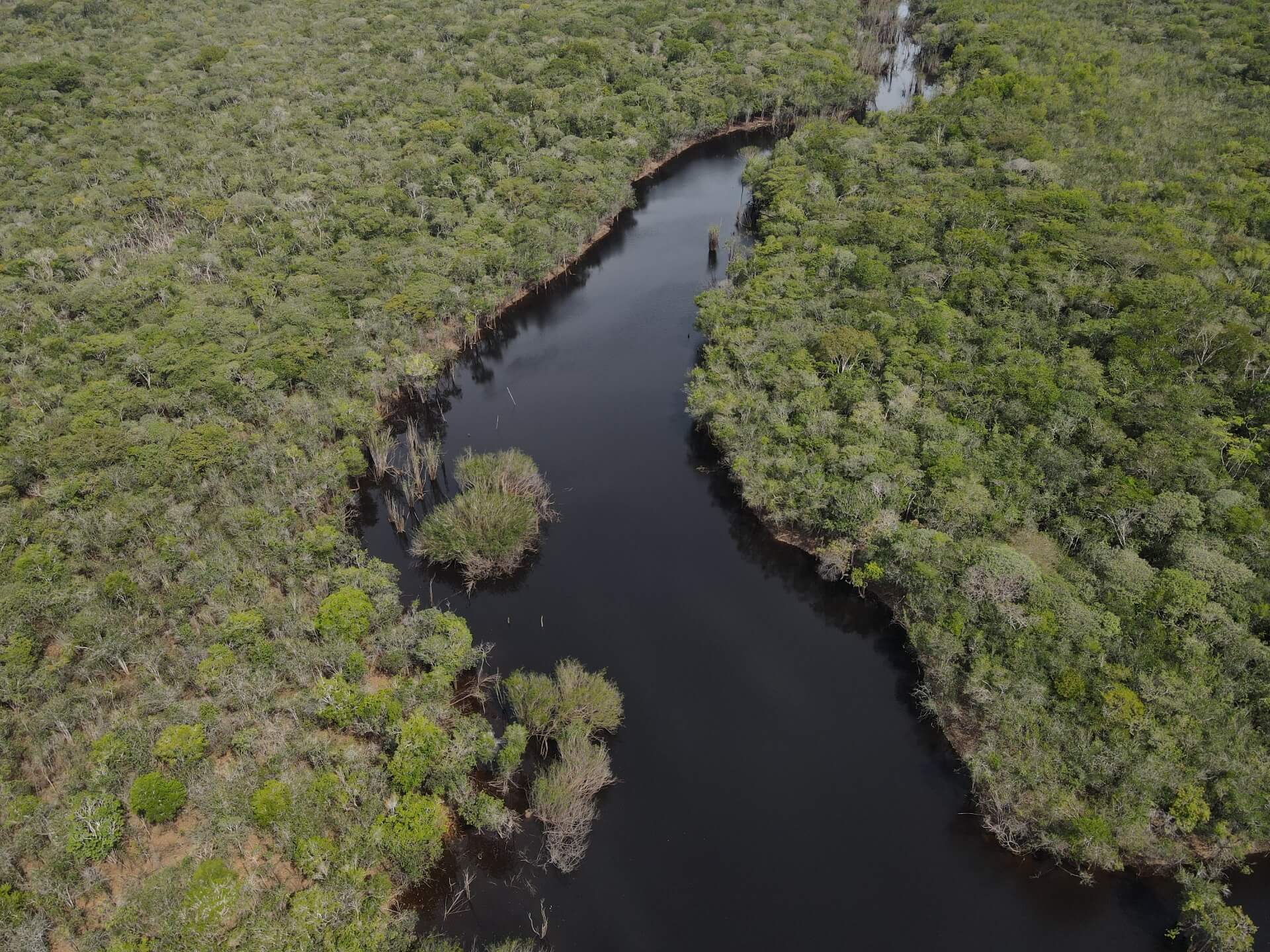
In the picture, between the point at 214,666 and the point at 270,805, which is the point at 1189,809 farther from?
the point at 214,666

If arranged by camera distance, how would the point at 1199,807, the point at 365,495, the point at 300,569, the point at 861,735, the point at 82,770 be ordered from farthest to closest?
the point at 365,495 → the point at 300,569 → the point at 861,735 → the point at 82,770 → the point at 1199,807

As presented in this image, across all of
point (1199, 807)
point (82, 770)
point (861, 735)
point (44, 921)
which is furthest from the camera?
point (861, 735)

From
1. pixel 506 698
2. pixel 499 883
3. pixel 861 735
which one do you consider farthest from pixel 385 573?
pixel 861 735

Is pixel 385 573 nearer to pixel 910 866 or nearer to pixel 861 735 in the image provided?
pixel 861 735

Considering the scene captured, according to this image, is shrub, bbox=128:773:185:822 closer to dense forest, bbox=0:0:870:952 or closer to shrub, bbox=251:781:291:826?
dense forest, bbox=0:0:870:952

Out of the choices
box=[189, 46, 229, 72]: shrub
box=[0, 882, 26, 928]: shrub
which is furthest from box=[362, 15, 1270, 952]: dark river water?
box=[189, 46, 229, 72]: shrub

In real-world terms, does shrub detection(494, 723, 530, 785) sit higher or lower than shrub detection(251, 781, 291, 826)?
lower

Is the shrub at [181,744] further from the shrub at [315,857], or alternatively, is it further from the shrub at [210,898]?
the shrub at [315,857]
